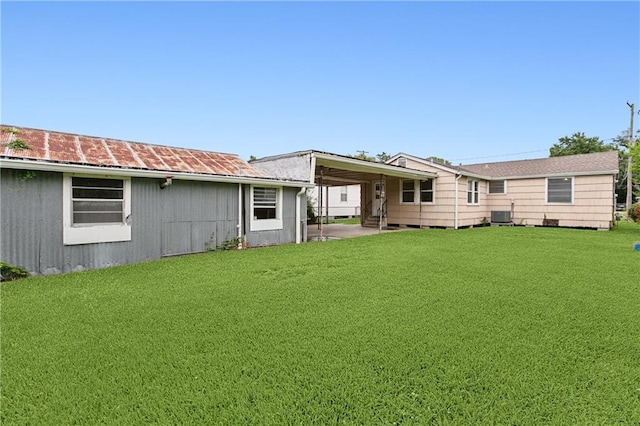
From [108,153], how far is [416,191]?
13073 millimetres

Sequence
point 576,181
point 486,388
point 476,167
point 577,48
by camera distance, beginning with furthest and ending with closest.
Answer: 1. point 476,167
2. point 576,181
3. point 577,48
4. point 486,388

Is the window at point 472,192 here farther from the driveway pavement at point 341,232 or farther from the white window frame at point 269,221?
the white window frame at point 269,221

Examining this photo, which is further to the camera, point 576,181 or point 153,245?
point 576,181

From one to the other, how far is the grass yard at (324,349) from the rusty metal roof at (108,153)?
2.60 metres

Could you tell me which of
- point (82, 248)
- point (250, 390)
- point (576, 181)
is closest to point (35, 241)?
point (82, 248)

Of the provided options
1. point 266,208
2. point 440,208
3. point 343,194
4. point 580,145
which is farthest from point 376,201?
point 580,145

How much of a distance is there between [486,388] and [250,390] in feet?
5.43

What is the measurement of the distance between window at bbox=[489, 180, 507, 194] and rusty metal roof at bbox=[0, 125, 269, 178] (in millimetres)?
13881

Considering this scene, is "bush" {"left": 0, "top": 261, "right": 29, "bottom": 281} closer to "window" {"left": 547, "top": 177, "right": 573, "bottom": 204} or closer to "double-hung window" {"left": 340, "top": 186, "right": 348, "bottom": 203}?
"window" {"left": 547, "top": 177, "right": 573, "bottom": 204}

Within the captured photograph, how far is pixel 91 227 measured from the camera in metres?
6.48

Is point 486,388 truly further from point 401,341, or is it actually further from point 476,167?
point 476,167

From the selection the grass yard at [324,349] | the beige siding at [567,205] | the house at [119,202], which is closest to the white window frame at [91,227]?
the house at [119,202]

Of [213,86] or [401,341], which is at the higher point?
[213,86]

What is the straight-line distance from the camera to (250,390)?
2.23 meters
